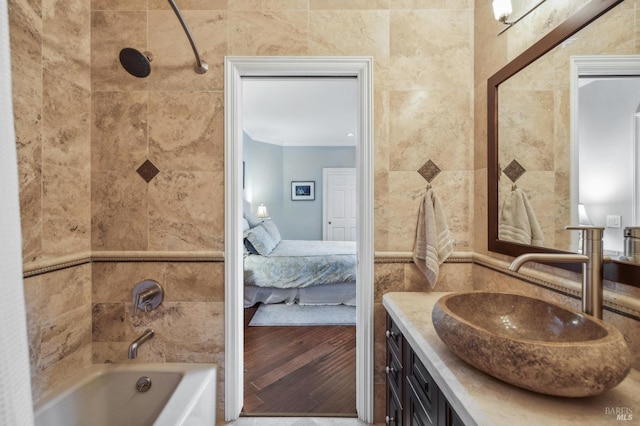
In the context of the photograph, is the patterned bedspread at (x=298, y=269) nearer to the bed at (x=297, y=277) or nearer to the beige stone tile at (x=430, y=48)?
the bed at (x=297, y=277)

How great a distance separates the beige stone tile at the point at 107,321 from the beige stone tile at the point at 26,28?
127 centimetres

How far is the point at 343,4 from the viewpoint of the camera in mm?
1560

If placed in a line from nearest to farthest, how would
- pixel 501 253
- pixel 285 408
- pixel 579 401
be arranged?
1. pixel 579 401
2. pixel 501 253
3. pixel 285 408

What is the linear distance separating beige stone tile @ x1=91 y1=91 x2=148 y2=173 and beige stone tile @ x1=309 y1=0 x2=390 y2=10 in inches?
43.2

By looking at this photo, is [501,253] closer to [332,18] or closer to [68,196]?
[332,18]

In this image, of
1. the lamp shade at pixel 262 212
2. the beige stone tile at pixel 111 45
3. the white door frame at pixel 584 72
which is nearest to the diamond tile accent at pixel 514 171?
the white door frame at pixel 584 72

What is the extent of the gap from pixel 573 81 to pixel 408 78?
0.77 m

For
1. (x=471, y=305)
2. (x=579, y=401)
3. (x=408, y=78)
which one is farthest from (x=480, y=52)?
(x=579, y=401)

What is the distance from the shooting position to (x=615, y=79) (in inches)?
33.2

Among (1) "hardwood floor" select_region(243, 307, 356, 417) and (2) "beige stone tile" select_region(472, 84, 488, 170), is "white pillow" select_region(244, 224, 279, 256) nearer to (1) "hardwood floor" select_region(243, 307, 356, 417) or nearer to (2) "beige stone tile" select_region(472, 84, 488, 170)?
(1) "hardwood floor" select_region(243, 307, 356, 417)

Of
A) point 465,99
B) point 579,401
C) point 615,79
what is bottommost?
point 579,401

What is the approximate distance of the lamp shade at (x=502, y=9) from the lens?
126 centimetres

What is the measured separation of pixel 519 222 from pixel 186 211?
68.0 inches

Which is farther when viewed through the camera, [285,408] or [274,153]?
[274,153]
